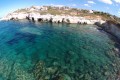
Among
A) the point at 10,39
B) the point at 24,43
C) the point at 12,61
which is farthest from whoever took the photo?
the point at 10,39

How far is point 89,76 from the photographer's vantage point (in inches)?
1320

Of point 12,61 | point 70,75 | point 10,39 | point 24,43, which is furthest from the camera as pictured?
point 10,39

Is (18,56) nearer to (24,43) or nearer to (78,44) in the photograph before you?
(24,43)

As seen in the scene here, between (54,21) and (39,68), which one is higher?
(39,68)

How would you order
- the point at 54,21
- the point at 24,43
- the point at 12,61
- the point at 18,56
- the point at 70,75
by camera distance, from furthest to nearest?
the point at 54,21
the point at 24,43
the point at 18,56
the point at 12,61
the point at 70,75

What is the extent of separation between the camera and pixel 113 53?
48625 mm

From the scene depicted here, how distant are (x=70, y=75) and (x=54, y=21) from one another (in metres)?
72.2

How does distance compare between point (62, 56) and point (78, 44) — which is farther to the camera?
point (78, 44)

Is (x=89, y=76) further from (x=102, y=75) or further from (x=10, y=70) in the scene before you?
(x=10, y=70)

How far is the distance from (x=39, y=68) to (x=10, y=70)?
5870mm

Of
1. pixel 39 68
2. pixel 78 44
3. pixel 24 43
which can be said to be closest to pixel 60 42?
pixel 78 44

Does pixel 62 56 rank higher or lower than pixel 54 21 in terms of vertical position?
higher

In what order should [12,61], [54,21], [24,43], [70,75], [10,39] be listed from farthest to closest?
[54,21] < [10,39] < [24,43] < [12,61] < [70,75]

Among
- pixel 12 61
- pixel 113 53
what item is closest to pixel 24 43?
pixel 12 61
